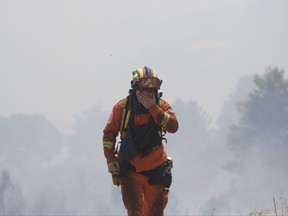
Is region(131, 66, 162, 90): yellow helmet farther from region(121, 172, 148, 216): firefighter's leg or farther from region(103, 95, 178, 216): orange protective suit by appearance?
region(121, 172, 148, 216): firefighter's leg

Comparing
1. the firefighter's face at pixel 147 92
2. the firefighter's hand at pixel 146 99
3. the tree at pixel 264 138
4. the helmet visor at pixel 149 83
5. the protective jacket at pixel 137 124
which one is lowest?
the protective jacket at pixel 137 124

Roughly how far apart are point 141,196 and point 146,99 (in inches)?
36.8

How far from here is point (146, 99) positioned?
6.03 meters

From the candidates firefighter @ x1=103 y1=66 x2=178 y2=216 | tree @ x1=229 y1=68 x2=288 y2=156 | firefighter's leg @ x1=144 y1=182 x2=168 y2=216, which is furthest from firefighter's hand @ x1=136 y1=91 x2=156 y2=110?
tree @ x1=229 y1=68 x2=288 y2=156

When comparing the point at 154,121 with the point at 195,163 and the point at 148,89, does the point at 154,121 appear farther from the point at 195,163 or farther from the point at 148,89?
the point at 195,163

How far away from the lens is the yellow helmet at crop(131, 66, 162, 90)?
6.14 m

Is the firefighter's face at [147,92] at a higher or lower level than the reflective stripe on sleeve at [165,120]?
higher

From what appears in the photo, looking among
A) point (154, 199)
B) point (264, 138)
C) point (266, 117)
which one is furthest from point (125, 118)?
point (266, 117)

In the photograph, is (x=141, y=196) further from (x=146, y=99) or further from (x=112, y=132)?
(x=146, y=99)

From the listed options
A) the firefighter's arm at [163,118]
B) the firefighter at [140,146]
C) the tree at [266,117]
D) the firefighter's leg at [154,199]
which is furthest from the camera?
the tree at [266,117]

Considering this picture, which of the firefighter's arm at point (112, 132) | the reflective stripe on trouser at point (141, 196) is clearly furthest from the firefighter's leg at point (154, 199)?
the firefighter's arm at point (112, 132)

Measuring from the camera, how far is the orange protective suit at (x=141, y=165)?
6055 millimetres

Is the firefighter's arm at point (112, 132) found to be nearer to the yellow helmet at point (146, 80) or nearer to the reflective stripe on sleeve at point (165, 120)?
the yellow helmet at point (146, 80)

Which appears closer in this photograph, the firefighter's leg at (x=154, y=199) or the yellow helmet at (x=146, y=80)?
the yellow helmet at (x=146, y=80)
